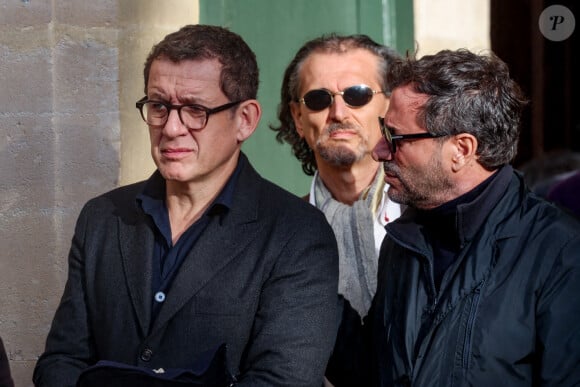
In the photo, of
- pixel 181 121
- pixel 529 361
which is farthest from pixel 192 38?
pixel 529 361

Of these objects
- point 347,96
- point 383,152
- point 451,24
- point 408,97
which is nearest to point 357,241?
point 347,96

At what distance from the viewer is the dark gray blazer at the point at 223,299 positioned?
11.0 ft

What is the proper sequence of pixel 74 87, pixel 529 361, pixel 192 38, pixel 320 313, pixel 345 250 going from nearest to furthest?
pixel 529 361, pixel 320 313, pixel 192 38, pixel 345 250, pixel 74 87

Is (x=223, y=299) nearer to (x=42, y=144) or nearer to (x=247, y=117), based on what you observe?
(x=247, y=117)

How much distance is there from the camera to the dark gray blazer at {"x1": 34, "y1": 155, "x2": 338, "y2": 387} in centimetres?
336

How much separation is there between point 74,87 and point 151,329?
A: 150 cm

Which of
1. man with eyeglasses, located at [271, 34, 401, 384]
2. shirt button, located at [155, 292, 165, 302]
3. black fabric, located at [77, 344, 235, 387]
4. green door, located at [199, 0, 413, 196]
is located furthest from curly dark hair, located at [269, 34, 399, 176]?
black fabric, located at [77, 344, 235, 387]

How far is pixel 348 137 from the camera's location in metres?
4.48

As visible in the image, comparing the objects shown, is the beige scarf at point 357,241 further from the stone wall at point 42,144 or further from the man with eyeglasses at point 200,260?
the stone wall at point 42,144

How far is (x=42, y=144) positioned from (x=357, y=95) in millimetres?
1300

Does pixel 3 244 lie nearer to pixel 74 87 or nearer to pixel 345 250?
pixel 74 87

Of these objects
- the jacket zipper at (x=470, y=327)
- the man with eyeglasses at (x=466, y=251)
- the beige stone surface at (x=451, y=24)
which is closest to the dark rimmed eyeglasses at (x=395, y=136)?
the man with eyeglasses at (x=466, y=251)

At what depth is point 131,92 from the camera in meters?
4.73

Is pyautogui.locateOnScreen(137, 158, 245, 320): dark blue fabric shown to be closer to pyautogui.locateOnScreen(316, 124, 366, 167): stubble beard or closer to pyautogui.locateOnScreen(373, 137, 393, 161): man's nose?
pyautogui.locateOnScreen(373, 137, 393, 161): man's nose
